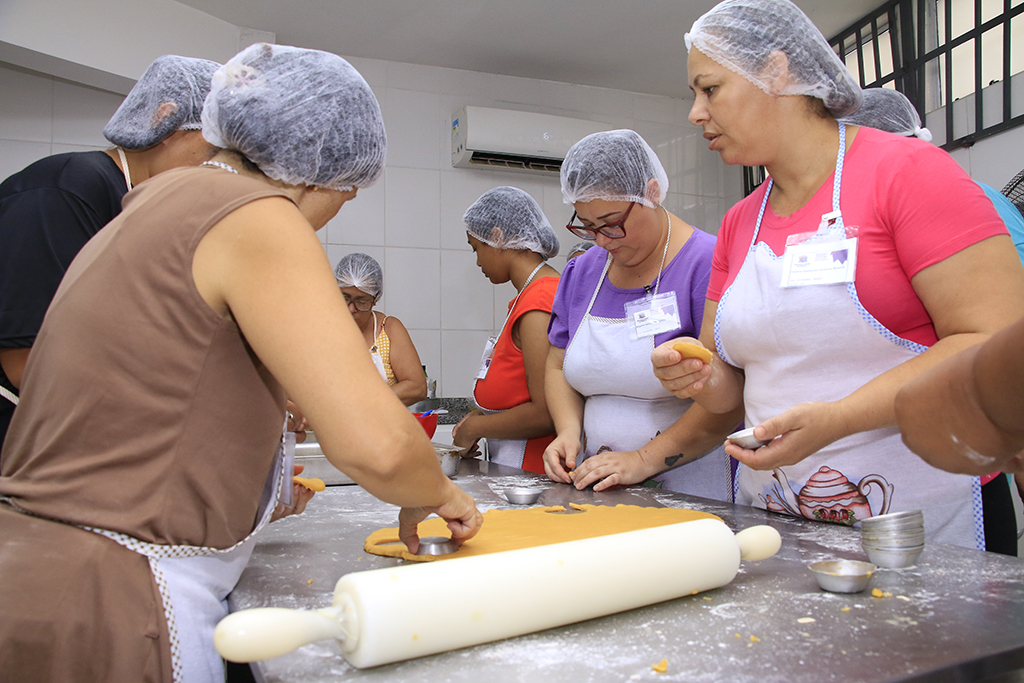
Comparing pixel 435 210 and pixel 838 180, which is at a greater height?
pixel 435 210

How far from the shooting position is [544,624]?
732 millimetres

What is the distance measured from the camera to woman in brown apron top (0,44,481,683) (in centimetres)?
75

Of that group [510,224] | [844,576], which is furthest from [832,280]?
[510,224]

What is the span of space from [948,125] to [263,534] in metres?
3.55

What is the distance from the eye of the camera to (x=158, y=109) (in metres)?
1.57

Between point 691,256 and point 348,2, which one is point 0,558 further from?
point 348,2

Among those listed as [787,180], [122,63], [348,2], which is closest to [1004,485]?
[787,180]

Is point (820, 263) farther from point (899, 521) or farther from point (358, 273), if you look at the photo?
point (358, 273)

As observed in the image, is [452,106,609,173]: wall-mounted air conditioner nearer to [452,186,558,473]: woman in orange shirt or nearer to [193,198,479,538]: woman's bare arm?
[452,186,558,473]: woman in orange shirt

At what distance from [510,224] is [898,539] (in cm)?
197

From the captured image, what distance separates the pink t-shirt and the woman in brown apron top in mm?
869

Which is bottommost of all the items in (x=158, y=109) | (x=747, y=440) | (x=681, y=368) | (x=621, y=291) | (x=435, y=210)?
(x=747, y=440)

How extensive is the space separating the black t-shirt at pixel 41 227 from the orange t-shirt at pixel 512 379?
1.29m

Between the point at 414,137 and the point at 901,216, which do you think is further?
the point at 414,137
